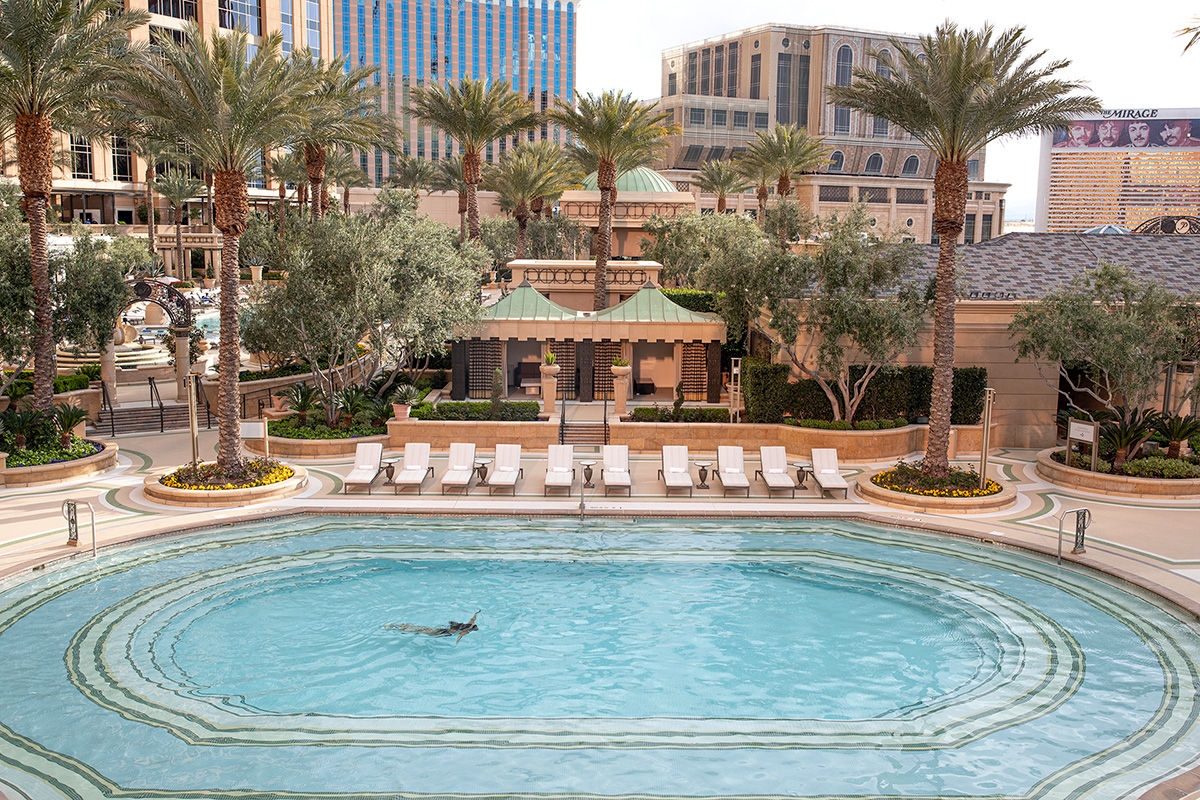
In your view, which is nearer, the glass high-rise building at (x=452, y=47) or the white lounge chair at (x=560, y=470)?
the white lounge chair at (x=560, y=470)

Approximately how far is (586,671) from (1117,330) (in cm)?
1549

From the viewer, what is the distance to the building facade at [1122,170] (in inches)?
6250

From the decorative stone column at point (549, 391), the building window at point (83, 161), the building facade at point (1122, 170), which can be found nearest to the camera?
the decorative stone column at point (549, 391)

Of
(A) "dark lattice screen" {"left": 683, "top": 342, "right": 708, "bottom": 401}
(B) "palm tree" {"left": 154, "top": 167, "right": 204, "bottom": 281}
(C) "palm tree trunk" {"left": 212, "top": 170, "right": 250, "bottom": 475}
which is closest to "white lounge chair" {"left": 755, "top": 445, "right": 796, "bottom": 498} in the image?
(A) "dark lattice screen" {"left": 683, "top": 342, "right": 708, "bottom": 401}

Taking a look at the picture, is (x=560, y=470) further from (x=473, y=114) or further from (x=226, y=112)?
(x=473, y=114)

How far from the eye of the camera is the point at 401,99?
170 metres

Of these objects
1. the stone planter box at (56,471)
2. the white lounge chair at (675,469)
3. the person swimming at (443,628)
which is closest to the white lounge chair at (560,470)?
the white lounge chair at (675,469)

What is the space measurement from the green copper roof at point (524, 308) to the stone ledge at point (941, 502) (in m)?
13.2

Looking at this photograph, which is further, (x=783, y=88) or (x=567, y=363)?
(x=783, y=88)

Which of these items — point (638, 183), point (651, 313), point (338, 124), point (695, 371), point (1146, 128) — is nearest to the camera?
point (338, 124)

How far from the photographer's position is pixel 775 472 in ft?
74.5

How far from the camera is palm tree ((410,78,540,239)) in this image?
130 ft

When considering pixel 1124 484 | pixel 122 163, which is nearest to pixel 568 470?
pixel 1124 484

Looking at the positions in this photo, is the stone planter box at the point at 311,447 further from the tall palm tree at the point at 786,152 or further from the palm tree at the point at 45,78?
the tall palm tree at the point at 786,152
